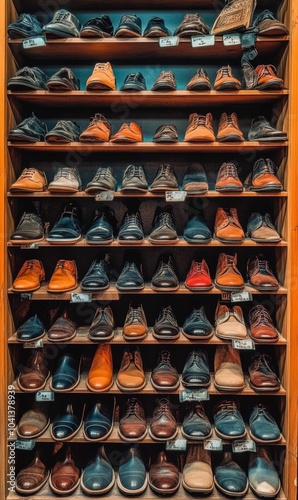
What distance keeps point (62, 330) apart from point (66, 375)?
0.21 meters

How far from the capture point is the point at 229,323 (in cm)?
204

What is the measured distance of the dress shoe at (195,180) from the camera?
1993 mm

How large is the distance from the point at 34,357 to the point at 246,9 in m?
1.90

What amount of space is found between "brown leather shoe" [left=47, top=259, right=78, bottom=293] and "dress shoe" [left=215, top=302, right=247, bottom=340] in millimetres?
709

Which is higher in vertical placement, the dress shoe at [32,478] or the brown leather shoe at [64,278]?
the brown leather shoe at [64,278]

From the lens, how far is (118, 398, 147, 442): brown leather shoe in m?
1.97

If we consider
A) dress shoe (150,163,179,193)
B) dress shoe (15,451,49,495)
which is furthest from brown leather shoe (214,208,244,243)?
dress shoe (15,451,49,495)

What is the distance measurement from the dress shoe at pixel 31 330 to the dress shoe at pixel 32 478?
23.3 inches

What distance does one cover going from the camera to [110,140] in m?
2.02

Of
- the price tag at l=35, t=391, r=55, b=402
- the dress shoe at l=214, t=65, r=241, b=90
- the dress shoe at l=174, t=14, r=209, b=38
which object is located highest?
the dress shoe at l=174, t=14, r=209, b=38

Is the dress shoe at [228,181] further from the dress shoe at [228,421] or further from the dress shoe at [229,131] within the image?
the dress shoe at [228,421]

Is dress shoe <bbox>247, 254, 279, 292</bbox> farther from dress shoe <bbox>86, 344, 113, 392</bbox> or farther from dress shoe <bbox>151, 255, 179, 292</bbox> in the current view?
dress shoe <bbox>86, 344, 113, 392</bbox>

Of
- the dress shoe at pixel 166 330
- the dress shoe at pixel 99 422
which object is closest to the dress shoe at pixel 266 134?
the dress shoe at pixel 166 330

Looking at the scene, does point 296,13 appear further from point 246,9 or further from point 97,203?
point 97,203
